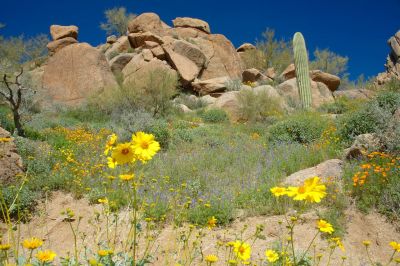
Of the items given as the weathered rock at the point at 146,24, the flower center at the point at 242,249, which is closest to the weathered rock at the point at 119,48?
the weathered rock at the point at 146,24

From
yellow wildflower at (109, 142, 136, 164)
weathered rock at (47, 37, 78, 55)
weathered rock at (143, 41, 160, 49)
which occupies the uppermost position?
weathered rock at (47, 37, 78, 55)

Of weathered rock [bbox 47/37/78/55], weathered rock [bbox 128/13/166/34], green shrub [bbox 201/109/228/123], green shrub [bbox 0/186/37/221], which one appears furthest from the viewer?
weathered rock [bbox 128/13/166/34]

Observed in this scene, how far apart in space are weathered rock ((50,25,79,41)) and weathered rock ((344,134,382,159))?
2107cm

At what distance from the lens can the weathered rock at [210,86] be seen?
18922 millimetres

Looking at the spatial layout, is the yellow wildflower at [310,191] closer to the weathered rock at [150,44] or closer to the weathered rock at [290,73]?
the weathered rock at [150,44]

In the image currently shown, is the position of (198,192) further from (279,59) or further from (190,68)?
(279,59)

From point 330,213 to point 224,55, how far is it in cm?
2093

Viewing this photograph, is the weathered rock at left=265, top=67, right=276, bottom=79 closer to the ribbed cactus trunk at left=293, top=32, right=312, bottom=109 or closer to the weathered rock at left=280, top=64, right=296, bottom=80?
the weathered rock at left=280, top=64, right=296, bottom=80

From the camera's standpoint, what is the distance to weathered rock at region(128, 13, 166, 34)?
23891 millimetres

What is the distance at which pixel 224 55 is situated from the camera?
23.8 m

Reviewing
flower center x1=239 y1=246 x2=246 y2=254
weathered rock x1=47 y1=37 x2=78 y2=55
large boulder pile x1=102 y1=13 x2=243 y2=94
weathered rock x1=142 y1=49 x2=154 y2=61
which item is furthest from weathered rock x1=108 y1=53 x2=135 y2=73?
flower center x1=239 y1=246 x2=246 y2=254

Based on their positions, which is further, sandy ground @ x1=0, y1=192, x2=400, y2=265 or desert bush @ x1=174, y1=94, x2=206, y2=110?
desert bush @ x1=174, y1=94, x2=206, y2=110

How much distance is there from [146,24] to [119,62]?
5151 mm

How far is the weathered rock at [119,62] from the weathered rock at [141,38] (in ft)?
6.69
